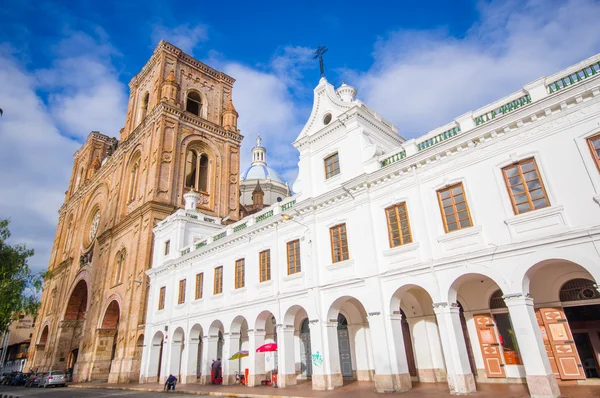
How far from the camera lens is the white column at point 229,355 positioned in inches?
758

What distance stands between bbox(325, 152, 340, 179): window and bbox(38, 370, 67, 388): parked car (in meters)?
28.0

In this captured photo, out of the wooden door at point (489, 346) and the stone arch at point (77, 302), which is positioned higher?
the stone arch at point (77, 302)

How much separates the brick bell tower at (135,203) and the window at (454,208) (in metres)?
22.7

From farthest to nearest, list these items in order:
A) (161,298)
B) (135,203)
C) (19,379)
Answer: (19,379) → (135,203) → (161,298)

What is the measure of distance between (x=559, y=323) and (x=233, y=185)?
30.3 meters

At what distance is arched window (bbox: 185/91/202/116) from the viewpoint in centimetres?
3985

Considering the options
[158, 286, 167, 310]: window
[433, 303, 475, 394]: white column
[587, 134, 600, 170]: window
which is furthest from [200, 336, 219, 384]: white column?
[587, 134, 600, 170]: window

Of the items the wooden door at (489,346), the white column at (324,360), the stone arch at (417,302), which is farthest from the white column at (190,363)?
the wooden door at (489,346)

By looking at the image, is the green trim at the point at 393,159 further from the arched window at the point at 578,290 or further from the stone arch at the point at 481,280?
the arched window at the point at 578,290

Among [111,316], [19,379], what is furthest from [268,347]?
[19,379]

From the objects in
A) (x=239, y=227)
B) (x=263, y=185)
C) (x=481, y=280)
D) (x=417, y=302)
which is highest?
(x=263, y=185)

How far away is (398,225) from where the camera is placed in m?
13.9

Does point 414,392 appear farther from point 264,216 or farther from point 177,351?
point 177,351

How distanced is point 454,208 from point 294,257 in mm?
7795
